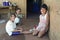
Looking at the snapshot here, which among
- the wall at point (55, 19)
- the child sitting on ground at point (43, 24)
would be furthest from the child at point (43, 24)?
the wall at point (55, 19)

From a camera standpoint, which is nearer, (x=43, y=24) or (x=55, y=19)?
(x=55, y=19)

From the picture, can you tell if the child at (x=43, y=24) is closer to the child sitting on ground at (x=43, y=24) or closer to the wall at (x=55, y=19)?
the child sitting on ground at (x=43, y=24)

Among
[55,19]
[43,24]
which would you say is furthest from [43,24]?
[55,19]

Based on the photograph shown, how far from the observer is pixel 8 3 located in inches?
227

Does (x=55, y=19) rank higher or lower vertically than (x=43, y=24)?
higher

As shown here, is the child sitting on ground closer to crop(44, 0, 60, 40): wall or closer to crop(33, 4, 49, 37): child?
crop(33, 4, 49, 37): child

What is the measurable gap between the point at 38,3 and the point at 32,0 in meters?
0.33

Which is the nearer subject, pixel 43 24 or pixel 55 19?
pixel 55 19

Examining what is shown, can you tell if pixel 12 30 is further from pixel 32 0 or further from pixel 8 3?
pixel 32 0

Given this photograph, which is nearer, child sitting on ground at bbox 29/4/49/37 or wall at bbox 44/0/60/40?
wall at bbox 44/0/60/40

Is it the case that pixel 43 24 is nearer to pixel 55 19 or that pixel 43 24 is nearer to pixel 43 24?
pixel 43 24

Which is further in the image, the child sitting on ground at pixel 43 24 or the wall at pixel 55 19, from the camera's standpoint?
the child sitting on ground at pixel 43 24

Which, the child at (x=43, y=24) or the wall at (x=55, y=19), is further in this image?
the child at (x=43, y=24)

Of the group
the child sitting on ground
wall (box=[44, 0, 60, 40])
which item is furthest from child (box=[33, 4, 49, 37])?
wall (box=[44, 0, 60, 40])
